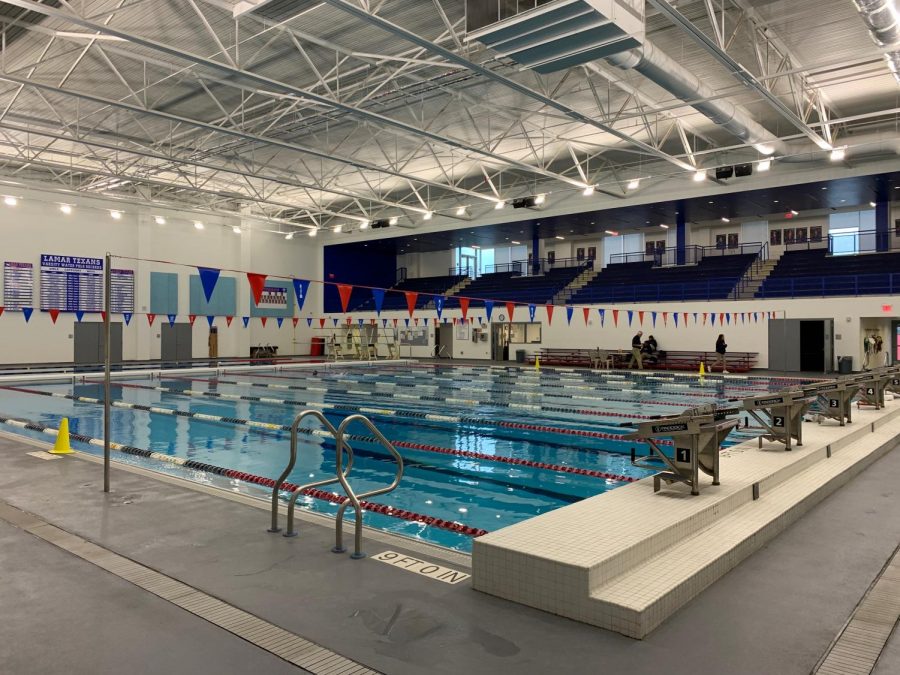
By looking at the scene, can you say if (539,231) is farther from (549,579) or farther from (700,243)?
(549,579)

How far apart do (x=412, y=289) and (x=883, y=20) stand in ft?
86.3

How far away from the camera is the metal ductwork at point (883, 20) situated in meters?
7.84

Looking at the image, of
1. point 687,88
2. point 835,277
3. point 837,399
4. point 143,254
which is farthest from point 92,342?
point 835,277

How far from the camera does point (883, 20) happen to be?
27.1 ft

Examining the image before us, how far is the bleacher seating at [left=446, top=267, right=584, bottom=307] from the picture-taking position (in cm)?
2767

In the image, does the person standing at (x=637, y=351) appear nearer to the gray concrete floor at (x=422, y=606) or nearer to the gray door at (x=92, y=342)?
the gray concrete floor at (x=422, y=606)

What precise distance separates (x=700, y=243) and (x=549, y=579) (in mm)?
28865

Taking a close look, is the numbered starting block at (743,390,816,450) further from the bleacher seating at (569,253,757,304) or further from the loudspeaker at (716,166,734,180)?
the bleacher seating at (569,253,757,304)

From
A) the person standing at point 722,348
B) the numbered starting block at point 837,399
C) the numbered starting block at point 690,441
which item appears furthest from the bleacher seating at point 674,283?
the numbered starting block at point 690,441

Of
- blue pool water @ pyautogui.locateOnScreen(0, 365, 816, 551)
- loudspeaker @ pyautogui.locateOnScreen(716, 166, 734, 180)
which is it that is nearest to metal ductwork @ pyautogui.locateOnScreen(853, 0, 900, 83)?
blue pool water @ pyautogui.locateOnScreen(0, 365, 816, 551)

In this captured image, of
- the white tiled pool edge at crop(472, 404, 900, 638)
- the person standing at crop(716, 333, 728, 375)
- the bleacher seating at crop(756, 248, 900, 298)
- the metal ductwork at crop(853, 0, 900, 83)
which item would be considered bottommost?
the white tiled pool edge at crop(472, 404, 900, 638)

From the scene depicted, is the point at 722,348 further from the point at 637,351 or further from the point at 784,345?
the point at 637,351

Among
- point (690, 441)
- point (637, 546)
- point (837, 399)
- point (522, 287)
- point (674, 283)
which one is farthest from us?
point (522, 287)

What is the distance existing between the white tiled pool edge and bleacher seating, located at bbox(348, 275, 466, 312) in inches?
1064
